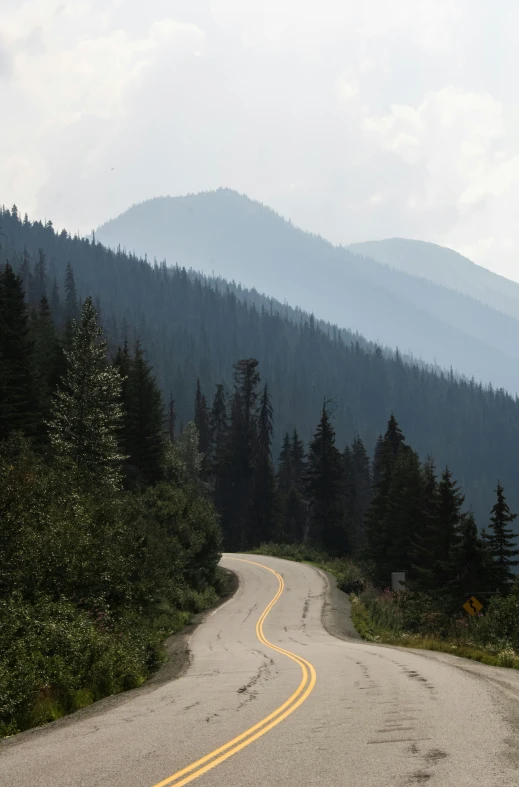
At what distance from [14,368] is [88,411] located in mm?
8721

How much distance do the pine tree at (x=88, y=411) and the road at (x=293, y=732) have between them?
72.6 ft

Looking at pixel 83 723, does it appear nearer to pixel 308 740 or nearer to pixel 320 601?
pixel 308 740

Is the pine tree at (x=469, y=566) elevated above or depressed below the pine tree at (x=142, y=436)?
below

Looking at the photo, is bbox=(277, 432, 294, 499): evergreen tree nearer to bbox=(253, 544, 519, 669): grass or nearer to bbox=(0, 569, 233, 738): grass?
bbox=(253, 544, 519, 669): grass

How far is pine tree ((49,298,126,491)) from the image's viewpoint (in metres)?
39.7

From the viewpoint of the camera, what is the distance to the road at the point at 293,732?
744cm

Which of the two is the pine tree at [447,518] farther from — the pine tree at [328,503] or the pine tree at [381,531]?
the pine tree at [328,503]

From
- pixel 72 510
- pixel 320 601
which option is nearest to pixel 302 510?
pixel 320 601

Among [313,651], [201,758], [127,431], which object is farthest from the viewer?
[127,431]

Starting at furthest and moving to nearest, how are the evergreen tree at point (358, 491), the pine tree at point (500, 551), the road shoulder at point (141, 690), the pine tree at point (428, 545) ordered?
1. the evergreen tree at point (358, 491)
2. the pine tree at point (428, 545)
3. the pine tree at point (500, 551)
4. the road shoulder at point (141, 690)

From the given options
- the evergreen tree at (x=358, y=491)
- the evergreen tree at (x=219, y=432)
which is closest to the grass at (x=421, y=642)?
the evergreen tree at (x=358, y=491)

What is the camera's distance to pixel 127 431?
57.0m

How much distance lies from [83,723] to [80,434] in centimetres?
3018

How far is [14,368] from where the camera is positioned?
46.6 m
